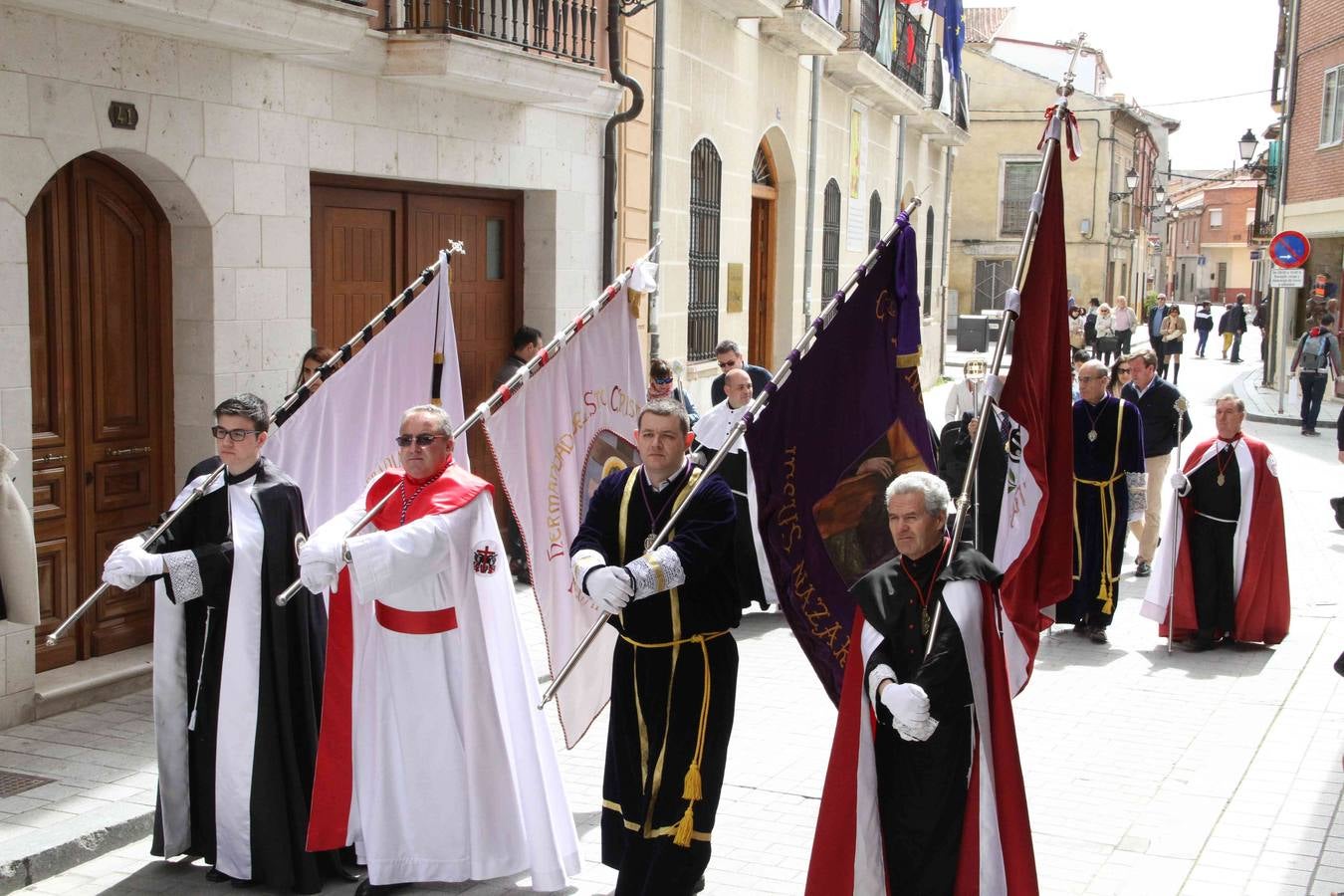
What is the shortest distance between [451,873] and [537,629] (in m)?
4.62

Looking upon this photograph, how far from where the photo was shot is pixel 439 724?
5.80 meters

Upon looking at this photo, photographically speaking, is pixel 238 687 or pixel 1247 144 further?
pixel 1247 144

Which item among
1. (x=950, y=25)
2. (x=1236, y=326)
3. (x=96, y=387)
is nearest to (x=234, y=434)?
(x=96, y=387)

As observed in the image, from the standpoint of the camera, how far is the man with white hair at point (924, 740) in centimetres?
488

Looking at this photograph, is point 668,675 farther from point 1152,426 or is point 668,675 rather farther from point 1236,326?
point 1236,326

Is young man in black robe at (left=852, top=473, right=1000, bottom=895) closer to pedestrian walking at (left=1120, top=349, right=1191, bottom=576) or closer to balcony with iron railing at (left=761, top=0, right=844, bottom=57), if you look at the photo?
pedestrian walking at (left=1120, top=349, right=1191, bottom=576)

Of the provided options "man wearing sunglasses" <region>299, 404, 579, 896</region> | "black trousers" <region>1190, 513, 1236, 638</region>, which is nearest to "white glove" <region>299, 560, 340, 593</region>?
"man wearing sunglasses" <region>299, 404, 579, 896</region>

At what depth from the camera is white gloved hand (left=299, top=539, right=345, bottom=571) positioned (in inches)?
212

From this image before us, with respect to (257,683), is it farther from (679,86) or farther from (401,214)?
(679,86)

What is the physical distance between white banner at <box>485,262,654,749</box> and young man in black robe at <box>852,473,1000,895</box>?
2067mm

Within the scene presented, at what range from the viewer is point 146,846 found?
21.1 feet

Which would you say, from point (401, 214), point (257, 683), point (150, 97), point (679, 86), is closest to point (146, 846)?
point (257, 683)

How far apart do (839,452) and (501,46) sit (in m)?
6.01

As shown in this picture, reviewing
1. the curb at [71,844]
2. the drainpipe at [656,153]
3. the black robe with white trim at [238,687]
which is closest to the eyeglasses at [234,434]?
the black robe with white trim at [238,687]
